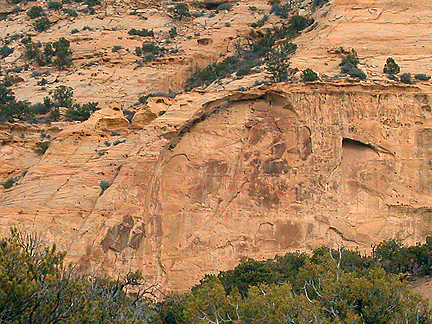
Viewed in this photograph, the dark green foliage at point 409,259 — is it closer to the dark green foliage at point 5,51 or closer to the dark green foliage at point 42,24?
the dark green foliage at point 5,51

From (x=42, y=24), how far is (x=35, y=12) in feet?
10.3

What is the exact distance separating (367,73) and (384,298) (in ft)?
52.4

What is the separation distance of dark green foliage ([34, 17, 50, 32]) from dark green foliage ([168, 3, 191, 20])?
937 centimetres

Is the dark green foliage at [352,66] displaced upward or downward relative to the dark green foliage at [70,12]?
upward

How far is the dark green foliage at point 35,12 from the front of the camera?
54.0 m

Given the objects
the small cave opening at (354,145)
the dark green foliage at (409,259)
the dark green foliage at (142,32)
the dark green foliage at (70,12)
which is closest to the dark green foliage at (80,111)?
the dark green foliage at (142,32)

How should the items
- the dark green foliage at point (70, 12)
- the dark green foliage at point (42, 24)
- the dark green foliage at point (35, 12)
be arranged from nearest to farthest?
the dark green foliage at point (42, 24)
the dark green foliage at point (70, 12)
the dark green foliage at point (35, 12)

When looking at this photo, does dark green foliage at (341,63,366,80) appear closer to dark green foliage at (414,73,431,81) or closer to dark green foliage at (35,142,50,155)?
dark green foliage at (414,73,431,81)

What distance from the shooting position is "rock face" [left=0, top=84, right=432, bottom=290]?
84.4 feet

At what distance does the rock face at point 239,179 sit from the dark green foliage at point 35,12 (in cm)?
2684

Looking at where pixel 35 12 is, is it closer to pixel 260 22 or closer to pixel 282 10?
pixel 260 22

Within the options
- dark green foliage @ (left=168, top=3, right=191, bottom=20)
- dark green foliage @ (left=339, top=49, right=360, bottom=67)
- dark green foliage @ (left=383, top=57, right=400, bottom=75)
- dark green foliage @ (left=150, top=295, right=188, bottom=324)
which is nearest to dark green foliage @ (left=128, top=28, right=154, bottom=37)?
dark green foliage @ (left=168, top=3, right=191, bottom=20)

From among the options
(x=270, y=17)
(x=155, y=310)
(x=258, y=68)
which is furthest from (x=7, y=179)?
(x=270, y=17)

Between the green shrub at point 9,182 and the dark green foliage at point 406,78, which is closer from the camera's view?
the green shrub at point 9,182
